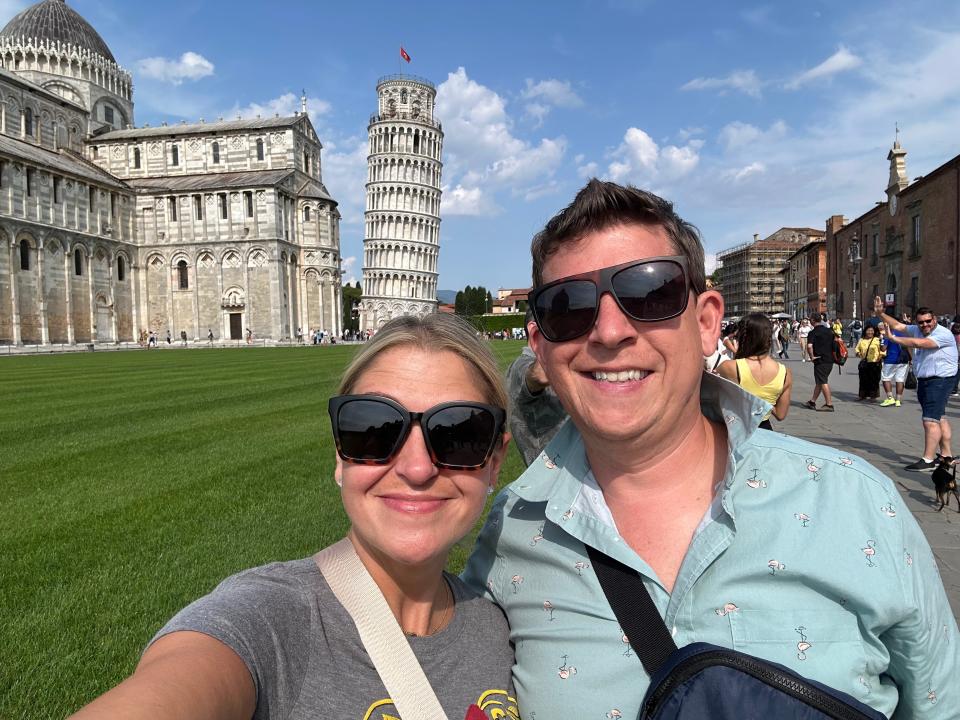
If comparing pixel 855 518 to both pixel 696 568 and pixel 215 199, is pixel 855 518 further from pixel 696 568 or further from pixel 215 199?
pixel 215 199

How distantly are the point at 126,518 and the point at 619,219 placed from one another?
16.9ft

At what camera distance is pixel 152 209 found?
53375 mm

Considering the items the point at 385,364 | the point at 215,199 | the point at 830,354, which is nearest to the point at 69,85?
the point at 215,199

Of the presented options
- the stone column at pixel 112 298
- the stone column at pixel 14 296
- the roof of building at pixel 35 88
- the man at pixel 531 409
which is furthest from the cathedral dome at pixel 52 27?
the man at pixel 531 409

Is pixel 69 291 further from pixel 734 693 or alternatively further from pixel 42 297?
pixel 734 693

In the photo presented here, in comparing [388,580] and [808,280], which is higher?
[808,280]

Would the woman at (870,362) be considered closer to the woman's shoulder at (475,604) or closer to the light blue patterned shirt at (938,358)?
the light blue patterned shirt at (938,358)

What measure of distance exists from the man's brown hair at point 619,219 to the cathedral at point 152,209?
2041 inches

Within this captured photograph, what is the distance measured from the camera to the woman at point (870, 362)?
12414 millimetres

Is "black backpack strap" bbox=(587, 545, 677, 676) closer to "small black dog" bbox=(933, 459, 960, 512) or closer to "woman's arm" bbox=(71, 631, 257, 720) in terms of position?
"woman's arm" bbox=(71, 631, 257, 720)

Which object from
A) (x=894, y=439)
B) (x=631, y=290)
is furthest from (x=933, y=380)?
(x=631, y=290)

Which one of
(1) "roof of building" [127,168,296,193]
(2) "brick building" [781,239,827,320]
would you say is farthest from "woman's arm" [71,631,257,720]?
(2) "brick building" [781,239,827,320]

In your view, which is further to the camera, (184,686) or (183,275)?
(183,275)

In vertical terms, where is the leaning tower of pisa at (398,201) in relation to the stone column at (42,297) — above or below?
above
